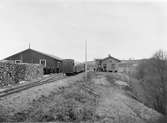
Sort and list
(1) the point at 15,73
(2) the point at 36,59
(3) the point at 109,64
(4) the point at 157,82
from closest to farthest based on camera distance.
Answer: (1) the point at 15,73 → (4) the point at 157,82 → (2) the point at 36,59 → (3) the point at 109,64

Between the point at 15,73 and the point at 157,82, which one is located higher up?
the point at 15,73

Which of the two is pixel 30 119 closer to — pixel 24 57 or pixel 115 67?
pixel 24 57

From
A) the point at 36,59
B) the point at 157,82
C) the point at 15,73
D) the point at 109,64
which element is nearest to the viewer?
the point at 15,73

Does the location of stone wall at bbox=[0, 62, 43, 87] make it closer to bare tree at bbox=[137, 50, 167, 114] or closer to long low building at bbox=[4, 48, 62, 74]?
long low building at bbox=[4, 48, 62, 74]

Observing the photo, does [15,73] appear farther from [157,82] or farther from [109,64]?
[109,64]

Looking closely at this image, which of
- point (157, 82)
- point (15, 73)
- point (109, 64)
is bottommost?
point (157, 82)

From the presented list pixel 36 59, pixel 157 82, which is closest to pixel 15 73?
pixel 36 59

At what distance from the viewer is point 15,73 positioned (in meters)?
18.8

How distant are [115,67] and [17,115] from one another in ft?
175

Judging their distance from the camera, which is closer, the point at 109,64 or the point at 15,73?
the point at 15,73

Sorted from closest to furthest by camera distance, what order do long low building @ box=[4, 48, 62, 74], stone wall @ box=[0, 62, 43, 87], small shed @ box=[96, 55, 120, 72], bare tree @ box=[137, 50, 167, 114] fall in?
stone wall @ box=[0, 62, 43, 87] → bare tree @ box=[137, 50, 167, 114] → long low building @ box=[4, 48, 62, 74] → small shed @ box=[96, 55, 120, 72]

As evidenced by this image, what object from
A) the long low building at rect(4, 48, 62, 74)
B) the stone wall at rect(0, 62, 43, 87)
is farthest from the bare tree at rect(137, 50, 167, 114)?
the stone wall at rect(0, 62, 43, 87)

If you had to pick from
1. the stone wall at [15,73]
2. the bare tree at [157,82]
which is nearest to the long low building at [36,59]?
the stone wall at [15,73]

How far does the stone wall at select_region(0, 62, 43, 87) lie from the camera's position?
53.7 feet
